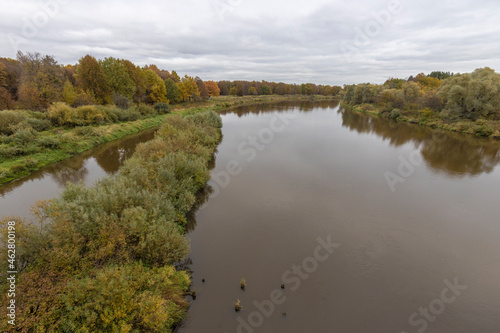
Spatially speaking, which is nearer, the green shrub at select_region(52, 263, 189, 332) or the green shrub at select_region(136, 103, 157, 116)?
the green shrub at select_region(52, 263, 189, 332)

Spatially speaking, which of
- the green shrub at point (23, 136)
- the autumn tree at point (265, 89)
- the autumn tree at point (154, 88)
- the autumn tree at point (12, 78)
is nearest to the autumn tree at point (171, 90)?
the autumn tree at point (154, 88)

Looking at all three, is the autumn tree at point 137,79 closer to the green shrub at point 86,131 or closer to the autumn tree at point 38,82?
the autumn tree at point 38,82

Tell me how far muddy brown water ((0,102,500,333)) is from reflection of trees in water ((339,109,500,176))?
56 centimetres

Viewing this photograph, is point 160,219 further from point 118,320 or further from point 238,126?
point 238,126

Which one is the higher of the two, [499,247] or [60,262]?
[60,262]

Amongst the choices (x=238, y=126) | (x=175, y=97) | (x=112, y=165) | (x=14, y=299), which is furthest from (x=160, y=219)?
(x=175, y=97)

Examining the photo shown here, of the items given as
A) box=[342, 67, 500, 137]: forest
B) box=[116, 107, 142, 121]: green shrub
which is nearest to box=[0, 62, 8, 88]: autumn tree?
box=[116, 107, 142, 121]: green shrub

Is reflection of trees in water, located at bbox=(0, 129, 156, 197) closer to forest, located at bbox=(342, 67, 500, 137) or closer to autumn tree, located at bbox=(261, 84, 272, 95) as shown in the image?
forest, located at bbox=(342, 67, 500, 137)

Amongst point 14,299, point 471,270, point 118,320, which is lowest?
point 471,270

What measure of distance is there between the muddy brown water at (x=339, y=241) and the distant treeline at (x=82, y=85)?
18.1 m

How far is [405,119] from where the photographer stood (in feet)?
180

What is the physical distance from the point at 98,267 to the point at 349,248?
12.5 m

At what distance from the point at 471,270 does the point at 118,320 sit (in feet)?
54.9

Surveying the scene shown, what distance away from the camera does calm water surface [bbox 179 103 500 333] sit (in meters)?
9.38
